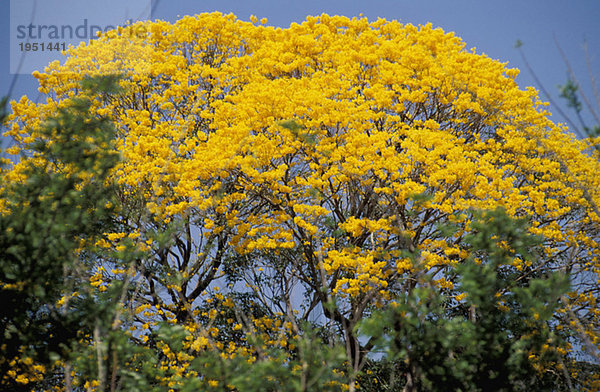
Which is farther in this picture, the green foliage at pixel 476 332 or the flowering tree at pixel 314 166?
the flowering tree at pixel 314 166

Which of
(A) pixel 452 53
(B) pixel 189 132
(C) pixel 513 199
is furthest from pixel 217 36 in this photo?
(C) pixel 513 199

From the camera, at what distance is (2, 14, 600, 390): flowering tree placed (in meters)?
8.45

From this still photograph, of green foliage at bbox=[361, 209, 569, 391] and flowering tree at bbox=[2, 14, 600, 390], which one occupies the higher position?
flowering tree at bbox=[2, 14, 600, 390]

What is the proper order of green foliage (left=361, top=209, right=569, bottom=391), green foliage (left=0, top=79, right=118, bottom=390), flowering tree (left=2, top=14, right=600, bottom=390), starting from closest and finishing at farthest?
green foliage (left=0, top=79, right=118, bottom=390)
green foliage (left=361, top=209, right=569, bottom=391)
flowering tree (left=2, top=14, right=600, bottom=390)

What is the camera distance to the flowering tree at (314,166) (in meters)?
8.45

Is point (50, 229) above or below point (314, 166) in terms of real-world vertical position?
below

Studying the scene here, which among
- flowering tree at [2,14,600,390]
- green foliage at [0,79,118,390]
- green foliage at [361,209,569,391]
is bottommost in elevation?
green foliage at [361,209,569,391]

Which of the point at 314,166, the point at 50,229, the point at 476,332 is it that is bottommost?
the point at 476,332

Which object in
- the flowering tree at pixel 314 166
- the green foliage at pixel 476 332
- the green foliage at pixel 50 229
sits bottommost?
the green foliage at pixel 476 332

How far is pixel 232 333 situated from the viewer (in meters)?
10.5

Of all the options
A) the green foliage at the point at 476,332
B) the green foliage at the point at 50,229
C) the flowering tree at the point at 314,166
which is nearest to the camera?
the green foliage at the point at 50,229

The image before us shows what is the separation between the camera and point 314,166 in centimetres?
876

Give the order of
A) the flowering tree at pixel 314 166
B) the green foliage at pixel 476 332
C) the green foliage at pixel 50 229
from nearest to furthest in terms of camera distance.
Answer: the green foliage at pixel 50 229 → the green foliage at pixel 476 332 → the flowering tree at pixel 314 166

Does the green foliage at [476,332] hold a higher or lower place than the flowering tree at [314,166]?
lower
